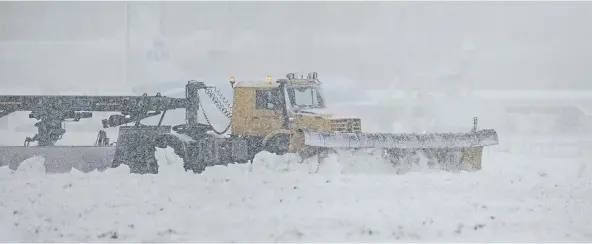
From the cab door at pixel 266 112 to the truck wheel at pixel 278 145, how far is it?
0.08 meters

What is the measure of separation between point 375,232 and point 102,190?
1.99 metres

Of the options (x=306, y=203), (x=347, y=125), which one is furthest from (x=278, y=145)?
(x=306, y=203)

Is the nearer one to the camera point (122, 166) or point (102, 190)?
point (102, 190)

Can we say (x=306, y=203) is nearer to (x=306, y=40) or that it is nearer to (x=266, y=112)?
(x=266, y=112)

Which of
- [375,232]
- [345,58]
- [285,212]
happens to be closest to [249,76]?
[345,58]

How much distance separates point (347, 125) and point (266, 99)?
27.5 inches

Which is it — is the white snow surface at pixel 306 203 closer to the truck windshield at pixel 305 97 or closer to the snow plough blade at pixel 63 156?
the snow plough blade at pixel 63 156

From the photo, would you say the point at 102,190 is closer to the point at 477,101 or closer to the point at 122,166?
the point at 122,166

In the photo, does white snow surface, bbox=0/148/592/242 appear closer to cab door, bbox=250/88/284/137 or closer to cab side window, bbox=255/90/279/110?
cab door, bbox=250/88/284/137

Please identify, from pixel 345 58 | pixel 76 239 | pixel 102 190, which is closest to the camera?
pixel 76 239

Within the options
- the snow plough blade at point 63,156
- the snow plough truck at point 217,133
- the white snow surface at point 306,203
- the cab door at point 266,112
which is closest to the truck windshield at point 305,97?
the snow plough truck at point 217,133

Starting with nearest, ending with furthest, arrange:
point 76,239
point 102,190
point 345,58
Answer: point 76,239 → point 102,190 → point 345,58

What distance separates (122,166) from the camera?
5555 mm

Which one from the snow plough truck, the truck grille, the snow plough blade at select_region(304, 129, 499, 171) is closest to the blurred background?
the snow plough truck
